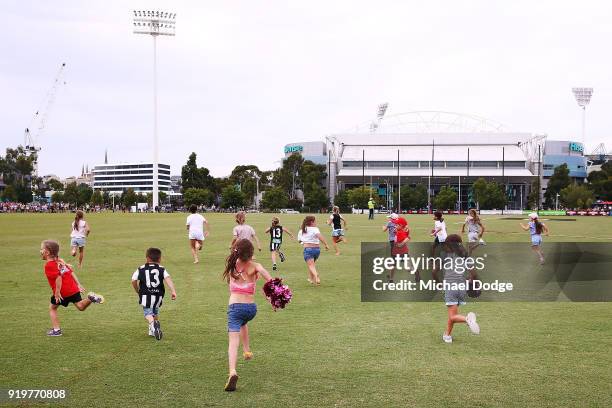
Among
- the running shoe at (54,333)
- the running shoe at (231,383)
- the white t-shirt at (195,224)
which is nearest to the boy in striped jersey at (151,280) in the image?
the running shoe at (54,333)

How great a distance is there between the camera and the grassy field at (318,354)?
22.2 feet

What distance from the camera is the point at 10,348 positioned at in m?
8.79

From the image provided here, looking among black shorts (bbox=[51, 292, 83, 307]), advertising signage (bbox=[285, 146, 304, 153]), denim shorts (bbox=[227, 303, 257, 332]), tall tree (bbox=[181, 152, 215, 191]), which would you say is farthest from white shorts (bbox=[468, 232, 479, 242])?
advertising signage (bbox=[285, 146, 304, 153])

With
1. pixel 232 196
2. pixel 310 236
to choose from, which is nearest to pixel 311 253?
→ pixel 310 236

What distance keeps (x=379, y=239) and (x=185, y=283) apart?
1894 cm

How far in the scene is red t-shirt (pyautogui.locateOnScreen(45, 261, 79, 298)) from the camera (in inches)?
362

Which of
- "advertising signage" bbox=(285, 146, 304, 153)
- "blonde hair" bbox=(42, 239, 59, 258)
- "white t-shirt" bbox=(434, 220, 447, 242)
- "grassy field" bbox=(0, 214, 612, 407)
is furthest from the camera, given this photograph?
"advertising signage" bbox=(285, 146, 304, 153)

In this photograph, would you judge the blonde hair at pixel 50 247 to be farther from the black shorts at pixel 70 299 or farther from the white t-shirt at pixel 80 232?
the white t-shirt at pixel 80 232

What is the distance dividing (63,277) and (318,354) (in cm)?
419

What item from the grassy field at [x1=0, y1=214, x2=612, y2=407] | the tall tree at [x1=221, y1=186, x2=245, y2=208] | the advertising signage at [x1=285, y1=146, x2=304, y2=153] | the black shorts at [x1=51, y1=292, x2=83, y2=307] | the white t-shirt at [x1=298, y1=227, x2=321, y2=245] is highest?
the advertising signage at [x1=285, y1=146, x2=304, y2=153]

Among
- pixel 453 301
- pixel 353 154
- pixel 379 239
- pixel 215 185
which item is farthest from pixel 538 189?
pixel 453 301

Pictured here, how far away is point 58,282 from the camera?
919cm

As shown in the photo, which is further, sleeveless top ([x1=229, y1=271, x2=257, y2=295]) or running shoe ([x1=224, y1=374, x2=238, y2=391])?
sleeveless top ([x1=229, y1=271, x2=257, y2=295])

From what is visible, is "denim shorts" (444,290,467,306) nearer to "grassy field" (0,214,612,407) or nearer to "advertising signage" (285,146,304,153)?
"grassy field" (0,214,612,407)
